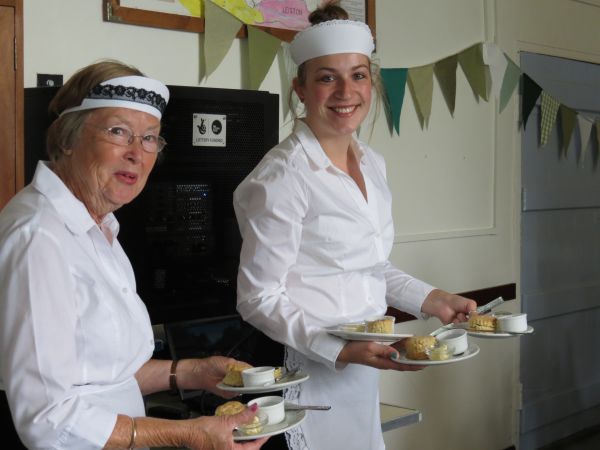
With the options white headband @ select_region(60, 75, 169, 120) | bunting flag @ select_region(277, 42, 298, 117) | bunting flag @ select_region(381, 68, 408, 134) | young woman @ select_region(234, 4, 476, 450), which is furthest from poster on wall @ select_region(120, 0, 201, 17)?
white headband @ select_region(60, 75, 169, 120)

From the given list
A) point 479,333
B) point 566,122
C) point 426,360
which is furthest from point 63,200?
point 566,122

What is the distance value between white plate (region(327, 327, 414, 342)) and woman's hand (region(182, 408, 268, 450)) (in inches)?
18.1

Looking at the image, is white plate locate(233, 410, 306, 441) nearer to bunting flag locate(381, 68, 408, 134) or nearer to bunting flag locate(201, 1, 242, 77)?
bunting flag locate(201, 1, 242, 77)

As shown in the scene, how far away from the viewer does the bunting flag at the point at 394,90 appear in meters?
3.24

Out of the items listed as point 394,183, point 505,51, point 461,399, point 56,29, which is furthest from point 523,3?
point 56,29

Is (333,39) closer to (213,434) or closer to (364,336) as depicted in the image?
(364,336)

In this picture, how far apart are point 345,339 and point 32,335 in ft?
2.63

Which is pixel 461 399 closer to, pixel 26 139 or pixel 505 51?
pixel 505 51

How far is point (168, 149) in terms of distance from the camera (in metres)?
2.12

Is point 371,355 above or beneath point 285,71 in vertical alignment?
beneath

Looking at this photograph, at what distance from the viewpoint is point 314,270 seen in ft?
6.27

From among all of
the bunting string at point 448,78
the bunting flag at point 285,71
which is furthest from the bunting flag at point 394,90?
the bunting flag at point 285,71

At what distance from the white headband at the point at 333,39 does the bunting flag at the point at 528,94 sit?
2.07 meters

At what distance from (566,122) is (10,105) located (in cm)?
295
